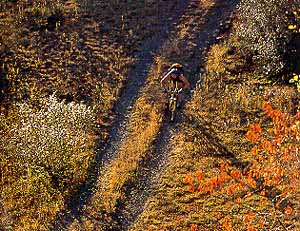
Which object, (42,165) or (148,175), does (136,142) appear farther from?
(42,165)

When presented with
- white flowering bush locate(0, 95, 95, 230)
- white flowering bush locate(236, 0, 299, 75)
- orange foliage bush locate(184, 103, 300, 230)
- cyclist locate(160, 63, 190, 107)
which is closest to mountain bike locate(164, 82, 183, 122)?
cyclist locate(160, 63, 190, 107)

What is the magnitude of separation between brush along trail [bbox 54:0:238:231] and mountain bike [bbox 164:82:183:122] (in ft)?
1.44

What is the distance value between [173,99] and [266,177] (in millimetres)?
7417

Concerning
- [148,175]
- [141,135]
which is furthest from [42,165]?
[141,135]

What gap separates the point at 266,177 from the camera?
23.1m

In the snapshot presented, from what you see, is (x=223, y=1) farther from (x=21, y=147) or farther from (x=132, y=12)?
(x=21, y=147)

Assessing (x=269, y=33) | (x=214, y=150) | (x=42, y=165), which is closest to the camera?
(x=42, y=165)

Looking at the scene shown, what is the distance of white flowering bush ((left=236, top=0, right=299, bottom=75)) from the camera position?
29.1 meters

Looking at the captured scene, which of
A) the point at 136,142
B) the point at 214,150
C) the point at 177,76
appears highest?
the point at 177,76

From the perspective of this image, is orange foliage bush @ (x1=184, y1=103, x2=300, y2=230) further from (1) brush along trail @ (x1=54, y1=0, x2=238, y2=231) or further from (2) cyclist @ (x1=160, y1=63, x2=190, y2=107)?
(2) cyclist @ (x1=160, y1=63, x2=190, y2=107)

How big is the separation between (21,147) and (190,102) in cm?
999

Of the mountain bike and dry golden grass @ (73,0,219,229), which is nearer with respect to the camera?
dry golden grass @ (73,0,219,229)

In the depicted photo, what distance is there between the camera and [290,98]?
27391 mm

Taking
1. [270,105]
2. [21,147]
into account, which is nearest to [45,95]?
[21,147]
